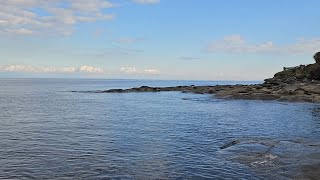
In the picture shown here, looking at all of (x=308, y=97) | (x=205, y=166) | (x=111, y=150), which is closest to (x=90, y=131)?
(x=111, y=150)

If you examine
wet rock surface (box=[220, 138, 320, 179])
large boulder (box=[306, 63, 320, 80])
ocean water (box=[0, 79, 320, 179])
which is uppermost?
large boulder (box=[306, 63, 320, 80])

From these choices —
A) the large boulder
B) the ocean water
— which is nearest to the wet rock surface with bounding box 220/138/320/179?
the ocean water

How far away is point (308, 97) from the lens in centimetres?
6138

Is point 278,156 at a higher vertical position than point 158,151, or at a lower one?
higher

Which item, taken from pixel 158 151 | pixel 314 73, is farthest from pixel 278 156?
pixel 314 73

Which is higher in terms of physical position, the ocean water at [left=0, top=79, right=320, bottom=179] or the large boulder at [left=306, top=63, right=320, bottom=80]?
the large boulder at [left=306, top=63, right=320, bottom=80]

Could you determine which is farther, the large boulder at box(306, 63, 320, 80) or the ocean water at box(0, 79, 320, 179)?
the large boulder at box(306, 63, 320, 80)

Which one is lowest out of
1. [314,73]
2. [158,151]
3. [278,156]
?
[158,151]

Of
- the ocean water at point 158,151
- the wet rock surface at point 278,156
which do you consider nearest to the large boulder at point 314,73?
the ocean water at point 158,151

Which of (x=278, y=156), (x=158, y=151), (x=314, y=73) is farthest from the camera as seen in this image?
(x=314, y=73)

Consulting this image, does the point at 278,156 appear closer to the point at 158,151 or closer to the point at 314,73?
the point at 158,151

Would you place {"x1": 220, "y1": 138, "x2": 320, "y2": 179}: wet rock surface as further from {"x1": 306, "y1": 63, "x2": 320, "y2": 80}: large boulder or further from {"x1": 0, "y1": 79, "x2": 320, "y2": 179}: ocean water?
{"x1": 306, "y1": 63, "x2": 320, "y2": 80}: large boulder

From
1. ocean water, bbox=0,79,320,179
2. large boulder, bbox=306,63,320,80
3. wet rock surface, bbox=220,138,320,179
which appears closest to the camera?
wet rock surface, bbox=220,138,320,179

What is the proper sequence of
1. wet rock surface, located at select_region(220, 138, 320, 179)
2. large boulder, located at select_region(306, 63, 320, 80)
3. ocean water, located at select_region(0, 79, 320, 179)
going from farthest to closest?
large boulder, located at select_region(306, 63, 320, 80), ocean water, located at select_region(0, 79, 320, 179), wet rock surface, located at select_region(220, 138, 320, 179)
